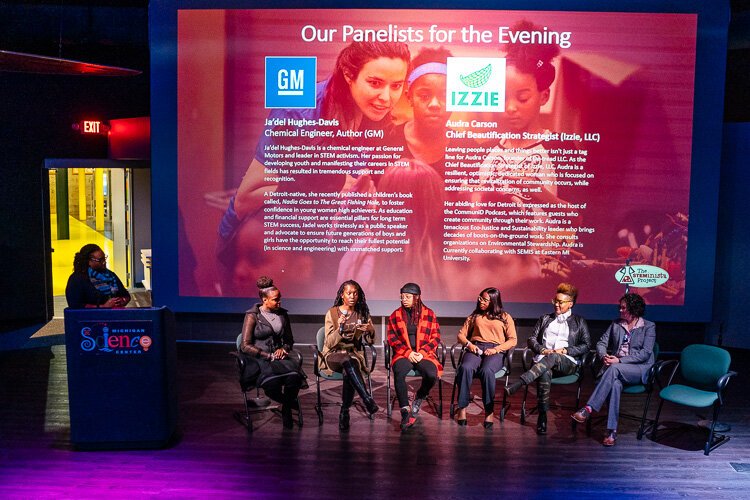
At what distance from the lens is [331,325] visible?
6.07 metres

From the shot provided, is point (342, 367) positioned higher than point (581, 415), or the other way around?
point (342, 367)

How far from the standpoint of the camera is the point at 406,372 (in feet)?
19.4

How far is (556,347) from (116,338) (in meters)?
3.42

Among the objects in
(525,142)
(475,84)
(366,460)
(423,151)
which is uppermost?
(475,84)

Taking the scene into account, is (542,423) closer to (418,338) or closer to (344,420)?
(418,338)

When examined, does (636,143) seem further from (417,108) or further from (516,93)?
(417,108)

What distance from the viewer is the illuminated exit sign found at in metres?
9.56

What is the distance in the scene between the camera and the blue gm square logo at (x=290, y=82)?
25.2ft

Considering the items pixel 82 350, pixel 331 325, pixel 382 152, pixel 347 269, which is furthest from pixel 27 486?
pixel 382 152

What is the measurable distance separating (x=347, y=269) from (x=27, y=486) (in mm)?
4001

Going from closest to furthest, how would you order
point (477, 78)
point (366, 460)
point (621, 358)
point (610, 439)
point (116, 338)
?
1. point (116, 338)
2. point (366, 460)
3. point (610, 439)
4. point (621, 358)
5. point (477, 78)

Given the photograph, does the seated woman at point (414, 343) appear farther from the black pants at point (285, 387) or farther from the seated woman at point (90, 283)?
the seated woman at point (90, 283)

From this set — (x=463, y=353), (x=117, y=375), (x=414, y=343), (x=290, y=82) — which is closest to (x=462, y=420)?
(x=463, y=353)

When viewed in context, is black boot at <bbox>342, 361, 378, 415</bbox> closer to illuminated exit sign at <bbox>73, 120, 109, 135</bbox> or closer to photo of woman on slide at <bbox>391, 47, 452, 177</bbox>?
photo of woman on slide at <bbox>391, 47, 452, 177</bbox>
